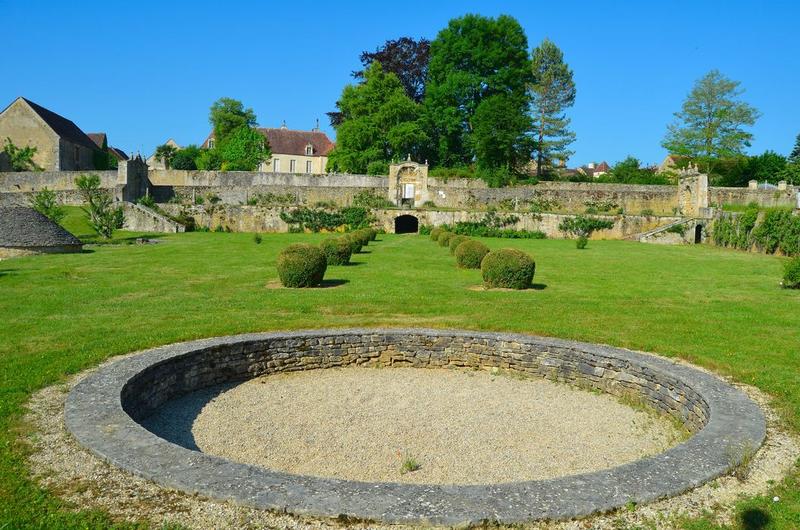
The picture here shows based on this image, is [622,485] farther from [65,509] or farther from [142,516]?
[65,509]

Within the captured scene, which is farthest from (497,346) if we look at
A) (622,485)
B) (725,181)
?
(725,181)

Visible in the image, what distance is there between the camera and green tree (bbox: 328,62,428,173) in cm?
5006

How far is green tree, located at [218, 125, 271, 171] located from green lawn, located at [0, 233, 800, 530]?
120ft

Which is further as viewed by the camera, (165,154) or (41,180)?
(165,154)

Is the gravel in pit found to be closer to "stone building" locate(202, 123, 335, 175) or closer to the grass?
the grass

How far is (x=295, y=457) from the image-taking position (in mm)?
7402

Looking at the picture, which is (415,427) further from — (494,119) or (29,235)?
(494,119)

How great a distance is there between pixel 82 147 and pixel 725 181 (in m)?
53.6

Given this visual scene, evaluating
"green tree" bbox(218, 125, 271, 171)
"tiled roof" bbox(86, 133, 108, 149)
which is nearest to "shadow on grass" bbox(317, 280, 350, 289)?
"green tree" bbox(218, 125, 271, 171)

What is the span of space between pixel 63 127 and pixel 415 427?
56.2 m

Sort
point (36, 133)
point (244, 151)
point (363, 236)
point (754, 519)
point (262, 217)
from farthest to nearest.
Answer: point (244, 151) < point (36, 133) < point (262, 217) < point (363, 236) < point (754, 519)

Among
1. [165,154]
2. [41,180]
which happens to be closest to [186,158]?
[165,154]

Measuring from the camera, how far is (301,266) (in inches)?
672

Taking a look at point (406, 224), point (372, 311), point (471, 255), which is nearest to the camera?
point (372, 311)
